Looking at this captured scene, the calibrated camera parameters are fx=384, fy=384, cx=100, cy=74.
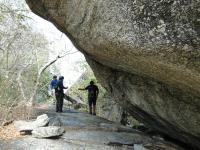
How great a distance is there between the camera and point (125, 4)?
27.5ft

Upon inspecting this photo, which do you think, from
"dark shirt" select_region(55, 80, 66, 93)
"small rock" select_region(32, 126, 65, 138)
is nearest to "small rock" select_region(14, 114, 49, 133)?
"small rock" select_region(32, 126, 65, 138)

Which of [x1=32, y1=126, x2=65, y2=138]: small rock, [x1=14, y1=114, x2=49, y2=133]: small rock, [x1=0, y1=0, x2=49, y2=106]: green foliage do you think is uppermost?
[x1=0, y1=0, x2=49, y2=106]: green foliage

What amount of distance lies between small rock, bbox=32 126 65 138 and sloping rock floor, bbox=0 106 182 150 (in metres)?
0.20

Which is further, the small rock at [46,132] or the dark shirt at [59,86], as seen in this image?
the dark shirt at [59,86]

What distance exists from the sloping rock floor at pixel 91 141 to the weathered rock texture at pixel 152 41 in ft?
6.52

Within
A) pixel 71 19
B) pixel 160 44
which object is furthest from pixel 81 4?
pixel 160 44

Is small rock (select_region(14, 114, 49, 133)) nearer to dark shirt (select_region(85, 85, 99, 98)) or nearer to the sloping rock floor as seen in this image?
the sloping rock floor

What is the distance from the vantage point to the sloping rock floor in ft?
46.0

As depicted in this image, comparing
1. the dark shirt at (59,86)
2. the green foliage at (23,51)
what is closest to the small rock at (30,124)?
the dark shirt at (59,86)

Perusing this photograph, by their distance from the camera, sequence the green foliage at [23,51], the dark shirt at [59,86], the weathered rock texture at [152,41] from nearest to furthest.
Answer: the weathered rock texture at [152,41], the dark shirt at [59,86], the green foliage at [23,51]

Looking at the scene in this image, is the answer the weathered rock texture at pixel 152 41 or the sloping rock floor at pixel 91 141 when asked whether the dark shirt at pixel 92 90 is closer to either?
the sloping rock floor at pixel 91 141

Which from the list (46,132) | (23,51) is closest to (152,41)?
(46,132)

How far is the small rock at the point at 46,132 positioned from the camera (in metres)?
15.3

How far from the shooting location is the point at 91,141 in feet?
49.7
